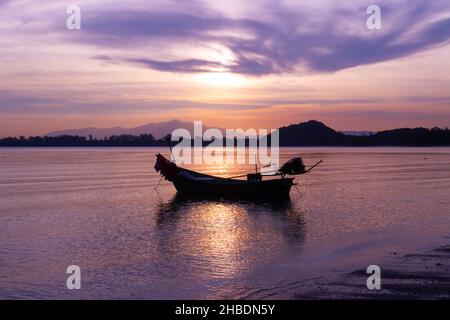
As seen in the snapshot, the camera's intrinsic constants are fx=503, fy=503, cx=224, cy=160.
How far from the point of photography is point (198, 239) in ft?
66.5

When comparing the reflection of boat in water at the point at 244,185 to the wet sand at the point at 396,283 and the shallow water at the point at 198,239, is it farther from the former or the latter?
the wet sand at the point at 396,283

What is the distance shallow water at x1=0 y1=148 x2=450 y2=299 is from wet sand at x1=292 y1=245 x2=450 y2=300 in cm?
70

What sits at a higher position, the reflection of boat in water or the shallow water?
the reflection of boat in water

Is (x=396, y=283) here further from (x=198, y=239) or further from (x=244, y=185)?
(x=244, y=185)

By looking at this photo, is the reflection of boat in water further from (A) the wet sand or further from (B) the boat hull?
(A) the wet sand

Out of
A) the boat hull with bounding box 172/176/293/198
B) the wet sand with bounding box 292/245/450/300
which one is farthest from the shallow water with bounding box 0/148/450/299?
the boat hull with bounding box 172/176/293/198

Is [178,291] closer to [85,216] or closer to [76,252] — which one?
[76,252]

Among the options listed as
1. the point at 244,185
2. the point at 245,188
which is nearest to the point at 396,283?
the point at 244,185

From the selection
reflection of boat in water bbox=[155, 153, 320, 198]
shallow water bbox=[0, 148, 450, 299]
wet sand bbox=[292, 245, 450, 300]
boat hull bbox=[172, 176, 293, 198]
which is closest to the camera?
wet sand bbox=[292, 245, 450, 300]

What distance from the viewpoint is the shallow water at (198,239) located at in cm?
1364

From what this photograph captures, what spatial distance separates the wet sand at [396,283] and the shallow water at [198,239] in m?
0.70

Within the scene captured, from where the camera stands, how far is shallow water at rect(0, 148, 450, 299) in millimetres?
13641

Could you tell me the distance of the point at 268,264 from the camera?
15.8 metres
